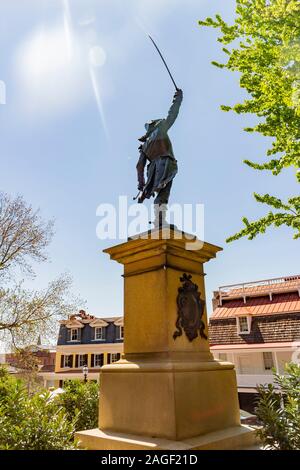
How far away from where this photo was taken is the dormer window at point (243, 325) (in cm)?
2572

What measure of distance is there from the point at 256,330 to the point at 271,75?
72.7 ft

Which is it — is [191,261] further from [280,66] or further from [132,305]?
[280,66]

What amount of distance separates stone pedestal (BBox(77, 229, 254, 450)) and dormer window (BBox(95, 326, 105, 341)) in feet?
110

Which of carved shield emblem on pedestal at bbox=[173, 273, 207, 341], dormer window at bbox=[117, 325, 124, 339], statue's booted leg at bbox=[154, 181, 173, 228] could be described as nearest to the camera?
carved shield emblem on pedestal at bbox=[173, 273, 207, 341]

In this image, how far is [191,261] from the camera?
562 cm

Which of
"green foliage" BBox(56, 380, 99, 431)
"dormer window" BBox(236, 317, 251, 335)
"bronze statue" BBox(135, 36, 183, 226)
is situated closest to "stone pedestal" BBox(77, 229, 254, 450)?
"bronze statue" BBox(135, 36, 183, 226)

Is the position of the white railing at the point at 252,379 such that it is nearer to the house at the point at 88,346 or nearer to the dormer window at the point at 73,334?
the house at the point at 88,346

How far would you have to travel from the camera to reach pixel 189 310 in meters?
5.16

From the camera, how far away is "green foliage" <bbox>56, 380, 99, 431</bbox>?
6434 mm

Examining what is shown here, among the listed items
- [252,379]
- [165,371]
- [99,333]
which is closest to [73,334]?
[99,333]

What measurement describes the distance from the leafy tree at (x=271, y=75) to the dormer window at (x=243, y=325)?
19.0 metres

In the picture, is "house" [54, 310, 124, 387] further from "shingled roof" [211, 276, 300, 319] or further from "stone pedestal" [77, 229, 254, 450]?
"stone pedestal" [77, 229, 254, 450]

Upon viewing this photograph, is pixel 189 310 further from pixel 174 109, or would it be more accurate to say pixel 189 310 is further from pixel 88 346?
pixel 88 346
